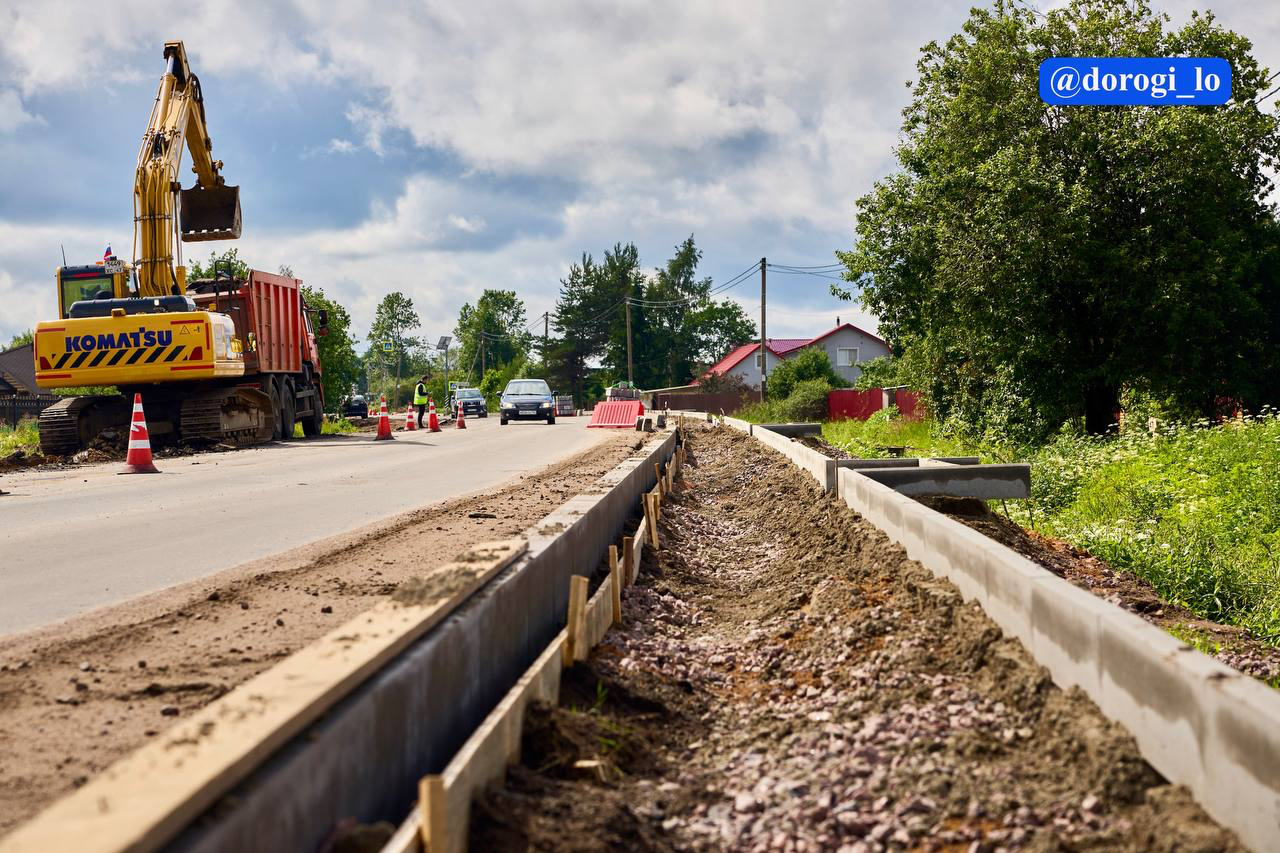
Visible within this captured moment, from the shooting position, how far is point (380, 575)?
20.4 ft

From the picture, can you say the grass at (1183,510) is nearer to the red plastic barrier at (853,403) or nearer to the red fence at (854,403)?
the red fence at (854,403)

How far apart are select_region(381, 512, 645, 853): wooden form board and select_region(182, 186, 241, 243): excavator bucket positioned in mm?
16659

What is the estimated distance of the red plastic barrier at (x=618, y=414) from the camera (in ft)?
109

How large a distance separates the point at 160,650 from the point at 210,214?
16.6 meters

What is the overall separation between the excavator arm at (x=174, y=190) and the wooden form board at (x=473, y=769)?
16116 mm

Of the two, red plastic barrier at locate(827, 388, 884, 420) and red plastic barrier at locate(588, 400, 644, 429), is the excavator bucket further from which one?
red plastic barrier at locate(827, 388, 884, 420)

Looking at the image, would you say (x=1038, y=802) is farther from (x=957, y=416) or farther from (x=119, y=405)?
(x=957, y=416)

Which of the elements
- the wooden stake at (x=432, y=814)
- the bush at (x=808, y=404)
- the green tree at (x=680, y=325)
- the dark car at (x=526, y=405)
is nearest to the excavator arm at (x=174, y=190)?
the wooden stake at (x=432, y=814)

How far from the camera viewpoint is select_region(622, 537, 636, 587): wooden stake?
7.22 metres

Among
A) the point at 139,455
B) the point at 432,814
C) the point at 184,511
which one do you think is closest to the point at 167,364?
the point at 139,455

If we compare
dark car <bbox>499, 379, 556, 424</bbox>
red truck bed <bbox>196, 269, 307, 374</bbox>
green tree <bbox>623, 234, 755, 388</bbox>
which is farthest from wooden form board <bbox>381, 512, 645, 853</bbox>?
green tree <bbox>623, 234, 755, 388</bbox>

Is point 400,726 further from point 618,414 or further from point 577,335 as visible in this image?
point 577,335

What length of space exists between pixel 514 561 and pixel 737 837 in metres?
1.89

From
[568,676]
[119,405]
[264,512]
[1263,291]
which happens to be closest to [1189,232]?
[1263,291]
